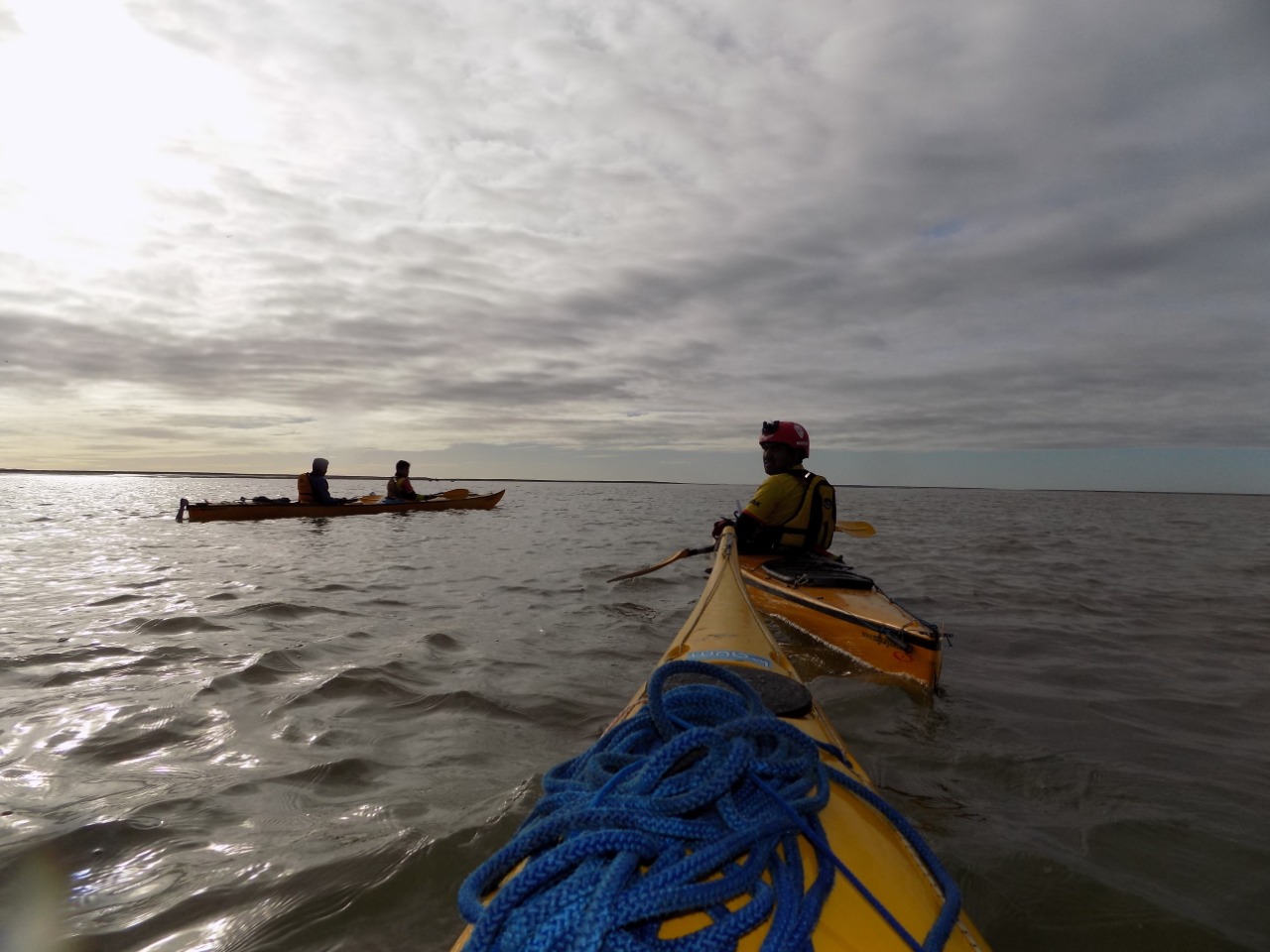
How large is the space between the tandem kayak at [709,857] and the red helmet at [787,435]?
549cm

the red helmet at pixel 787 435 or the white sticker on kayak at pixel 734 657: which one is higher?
the red helmet at pixel 787 435

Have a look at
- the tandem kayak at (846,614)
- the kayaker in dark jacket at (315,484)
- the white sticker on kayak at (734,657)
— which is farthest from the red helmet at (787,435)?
the kayaker in dark jacket at (315,484)

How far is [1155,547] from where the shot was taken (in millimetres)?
15430

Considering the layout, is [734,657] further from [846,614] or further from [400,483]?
[400,483]

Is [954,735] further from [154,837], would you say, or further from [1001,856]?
[154,837]

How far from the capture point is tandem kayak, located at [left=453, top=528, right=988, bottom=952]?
127 centimetres

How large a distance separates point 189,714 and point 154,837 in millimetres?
1582

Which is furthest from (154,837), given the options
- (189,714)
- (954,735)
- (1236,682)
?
(1236,682)

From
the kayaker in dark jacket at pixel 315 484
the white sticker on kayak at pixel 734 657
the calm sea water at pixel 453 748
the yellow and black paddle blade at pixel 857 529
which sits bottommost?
the calm sea water at pixel 453 748

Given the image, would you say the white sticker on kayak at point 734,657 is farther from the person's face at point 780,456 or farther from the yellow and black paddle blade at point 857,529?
the yellow and black paddle blade at point 857,529

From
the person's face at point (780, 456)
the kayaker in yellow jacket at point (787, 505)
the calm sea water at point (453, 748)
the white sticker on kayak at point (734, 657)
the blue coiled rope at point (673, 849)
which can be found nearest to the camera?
the blue coiled rope at point (673, 849)

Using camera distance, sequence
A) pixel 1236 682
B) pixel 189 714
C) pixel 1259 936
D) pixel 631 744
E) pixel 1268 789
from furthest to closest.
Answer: pixel 1236 682, pixel 189 714, pixel 1268 789, pixel 1259 936, pixel 631 744

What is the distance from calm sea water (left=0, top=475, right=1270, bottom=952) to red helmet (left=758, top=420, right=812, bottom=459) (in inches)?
94.7

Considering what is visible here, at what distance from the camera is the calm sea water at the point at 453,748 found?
7.77 ft
